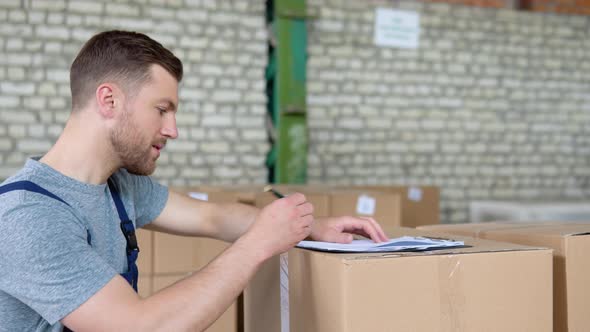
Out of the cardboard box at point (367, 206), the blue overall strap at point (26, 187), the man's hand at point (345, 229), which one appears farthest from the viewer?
the cardboard box at point (367, 206)

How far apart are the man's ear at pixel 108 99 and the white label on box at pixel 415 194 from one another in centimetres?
355

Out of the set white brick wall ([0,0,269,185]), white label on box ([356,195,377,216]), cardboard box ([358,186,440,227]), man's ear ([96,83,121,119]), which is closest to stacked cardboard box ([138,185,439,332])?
white label on box ([356,195,377,216])

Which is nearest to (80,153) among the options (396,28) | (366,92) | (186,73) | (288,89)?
(186,73)

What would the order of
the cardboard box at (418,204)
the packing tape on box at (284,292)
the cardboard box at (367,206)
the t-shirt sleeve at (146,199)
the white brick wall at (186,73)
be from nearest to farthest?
the packing tape on box at (284,292) < the t-shirt sleeve at (146,199) < the cardboard box at (367,206) < the white brick wall at (186,73) < the cardboard box at (418,204)

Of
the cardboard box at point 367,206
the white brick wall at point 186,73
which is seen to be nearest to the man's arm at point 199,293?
the cardboard box at point 367,206

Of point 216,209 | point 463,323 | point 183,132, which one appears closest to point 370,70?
point 183,132

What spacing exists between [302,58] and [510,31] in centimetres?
201

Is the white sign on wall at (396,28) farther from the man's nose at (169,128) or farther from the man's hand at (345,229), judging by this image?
the man's nose at (169,128)

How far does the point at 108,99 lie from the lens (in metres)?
1.46

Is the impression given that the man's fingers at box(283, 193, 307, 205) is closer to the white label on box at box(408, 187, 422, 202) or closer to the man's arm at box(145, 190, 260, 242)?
the man's arm at box(145, 190, 260, 242)

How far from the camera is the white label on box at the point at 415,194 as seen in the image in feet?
15.7

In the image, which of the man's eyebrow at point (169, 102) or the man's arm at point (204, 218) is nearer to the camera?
the man's eyebrow at point (169, 102)

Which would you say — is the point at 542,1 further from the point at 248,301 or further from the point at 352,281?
the point at 352,281

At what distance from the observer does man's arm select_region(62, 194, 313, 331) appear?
1.20 metres
